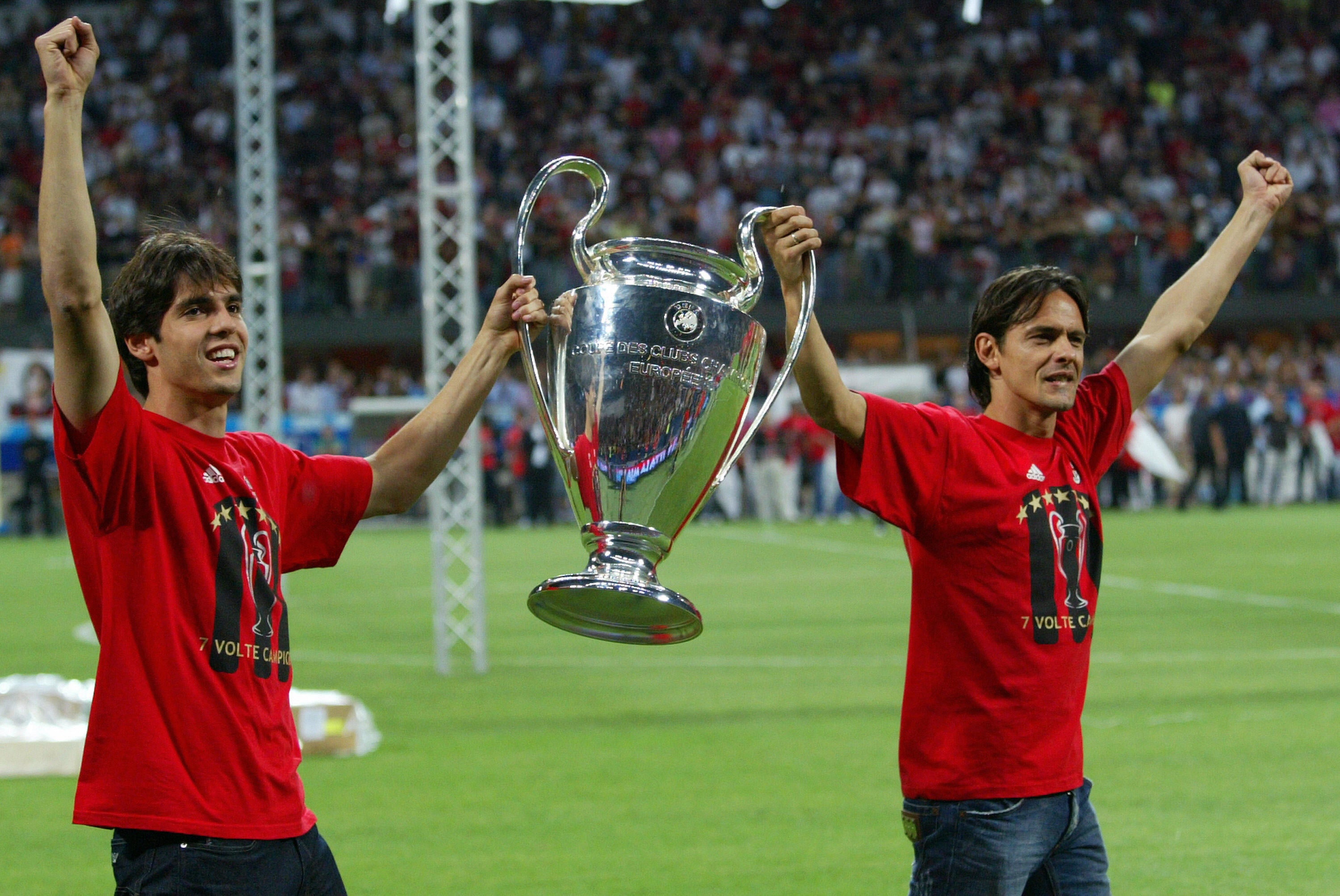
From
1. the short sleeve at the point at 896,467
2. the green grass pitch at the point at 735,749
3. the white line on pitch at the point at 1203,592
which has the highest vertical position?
the short sleeve at the point at 896,467

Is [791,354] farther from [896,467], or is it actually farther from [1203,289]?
[1203,289]

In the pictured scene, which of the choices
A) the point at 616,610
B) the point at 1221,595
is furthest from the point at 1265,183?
the point at 1221,595

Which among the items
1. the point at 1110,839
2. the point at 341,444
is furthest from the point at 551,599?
the point at 341,444

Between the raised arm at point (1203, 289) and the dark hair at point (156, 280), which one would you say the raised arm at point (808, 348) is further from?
the dark hair at point (156, 280)

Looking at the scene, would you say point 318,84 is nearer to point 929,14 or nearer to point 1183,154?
point 929,14

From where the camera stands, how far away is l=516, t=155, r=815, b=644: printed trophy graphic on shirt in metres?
3.26

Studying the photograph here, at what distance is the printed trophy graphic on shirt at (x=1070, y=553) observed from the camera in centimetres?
345

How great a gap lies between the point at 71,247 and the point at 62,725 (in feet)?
18.2

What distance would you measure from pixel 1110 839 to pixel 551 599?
A: 3838 millimetres

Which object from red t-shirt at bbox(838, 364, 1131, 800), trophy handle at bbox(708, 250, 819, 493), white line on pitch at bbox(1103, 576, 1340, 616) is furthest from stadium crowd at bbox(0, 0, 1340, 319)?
red t-shirt at bbox(838, 364, 1131, 800)

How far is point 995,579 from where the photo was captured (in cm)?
340

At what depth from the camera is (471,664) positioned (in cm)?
1098

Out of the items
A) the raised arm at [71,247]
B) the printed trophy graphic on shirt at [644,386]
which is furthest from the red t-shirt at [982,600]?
the raised arm at [71,247]

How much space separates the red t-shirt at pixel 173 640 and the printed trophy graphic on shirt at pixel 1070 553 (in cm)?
156
